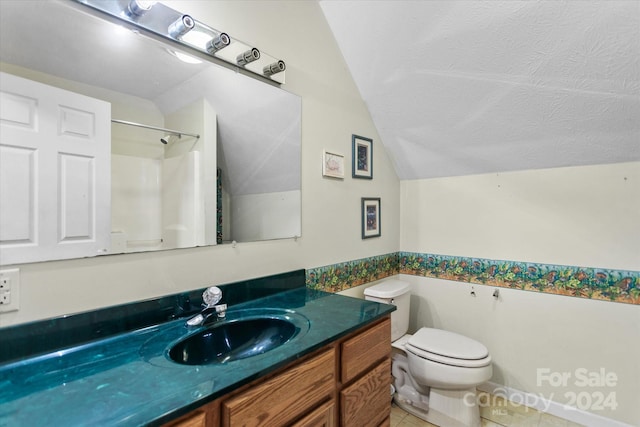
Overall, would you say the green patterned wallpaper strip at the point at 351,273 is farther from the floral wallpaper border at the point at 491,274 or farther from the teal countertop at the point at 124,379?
the teal countertop at the point at 124,379

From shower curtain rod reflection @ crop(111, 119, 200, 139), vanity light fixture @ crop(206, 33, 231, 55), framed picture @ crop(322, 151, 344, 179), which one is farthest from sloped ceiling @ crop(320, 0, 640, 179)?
shower curtain rod reflection @ crop(111, 119, 200, 139)

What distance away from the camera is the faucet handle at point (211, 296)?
1.23m

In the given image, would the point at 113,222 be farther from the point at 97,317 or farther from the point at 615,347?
the point at 615,347

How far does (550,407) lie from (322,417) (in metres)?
1.79

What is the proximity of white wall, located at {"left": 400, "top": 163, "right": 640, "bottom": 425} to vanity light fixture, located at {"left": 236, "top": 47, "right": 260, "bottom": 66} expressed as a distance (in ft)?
5.40

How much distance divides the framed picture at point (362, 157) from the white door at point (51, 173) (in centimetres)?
141

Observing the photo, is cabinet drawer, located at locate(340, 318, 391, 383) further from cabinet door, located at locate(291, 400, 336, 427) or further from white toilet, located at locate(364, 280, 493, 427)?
white toilet, located at locate(364, 280, 493, 427)

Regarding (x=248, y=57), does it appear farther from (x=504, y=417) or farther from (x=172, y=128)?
(x=504, y=417)

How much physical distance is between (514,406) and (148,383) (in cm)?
228

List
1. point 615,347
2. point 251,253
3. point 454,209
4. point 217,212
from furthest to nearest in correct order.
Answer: point 454,209 < point 615,347 < point 251,253 < point 217,212

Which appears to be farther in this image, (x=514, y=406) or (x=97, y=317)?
(x=514, y=406)

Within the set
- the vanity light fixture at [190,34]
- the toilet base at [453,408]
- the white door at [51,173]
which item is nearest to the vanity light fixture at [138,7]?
the vanity light fixture at [190,34]

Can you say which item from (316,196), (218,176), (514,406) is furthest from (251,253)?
(514,406)

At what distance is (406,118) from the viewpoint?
2150mm
